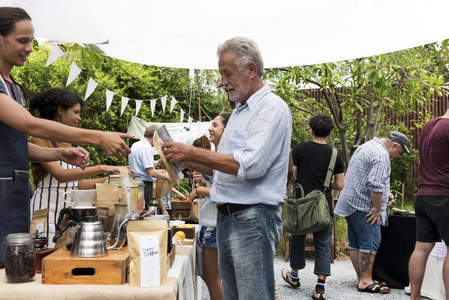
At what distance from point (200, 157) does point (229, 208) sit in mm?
308

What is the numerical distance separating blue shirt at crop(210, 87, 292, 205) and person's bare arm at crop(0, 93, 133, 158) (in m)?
0.48

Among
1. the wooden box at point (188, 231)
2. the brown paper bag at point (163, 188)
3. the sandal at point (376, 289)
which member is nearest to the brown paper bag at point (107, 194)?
the wooden box at point (188, 231)

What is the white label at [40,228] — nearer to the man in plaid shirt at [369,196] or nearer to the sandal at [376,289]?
the man in plaid shirt at [369,196]

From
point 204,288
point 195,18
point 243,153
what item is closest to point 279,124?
point 243,153

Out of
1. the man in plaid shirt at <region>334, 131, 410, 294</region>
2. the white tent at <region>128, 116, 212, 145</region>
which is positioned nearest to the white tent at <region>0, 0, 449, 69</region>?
the man in plaid shirt at <region>334, 131, 410, 294</region>

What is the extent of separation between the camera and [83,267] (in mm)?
1957

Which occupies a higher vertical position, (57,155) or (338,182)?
(57,155)

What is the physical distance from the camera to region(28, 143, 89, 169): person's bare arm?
2580 millimetres

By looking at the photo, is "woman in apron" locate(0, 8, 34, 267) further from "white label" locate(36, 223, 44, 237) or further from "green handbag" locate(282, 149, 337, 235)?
"green handbag" locate(282, 149, 337, 235)

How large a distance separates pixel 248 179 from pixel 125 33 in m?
2.28

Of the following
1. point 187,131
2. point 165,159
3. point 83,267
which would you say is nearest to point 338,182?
point 165,159

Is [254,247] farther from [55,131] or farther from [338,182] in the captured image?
[338,182]

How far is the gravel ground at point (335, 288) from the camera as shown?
198 inches

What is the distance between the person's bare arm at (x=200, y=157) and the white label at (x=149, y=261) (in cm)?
34
